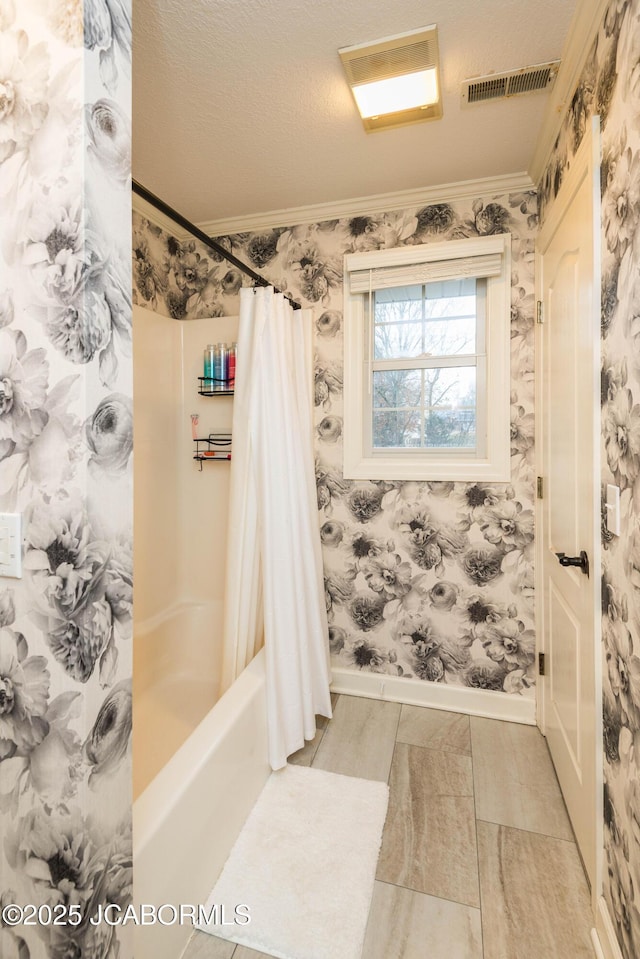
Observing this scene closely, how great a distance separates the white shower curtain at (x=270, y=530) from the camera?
5.86 ft

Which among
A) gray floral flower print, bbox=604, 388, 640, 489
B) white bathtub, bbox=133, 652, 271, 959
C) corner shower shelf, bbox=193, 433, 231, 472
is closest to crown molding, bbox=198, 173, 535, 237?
corner shower shelf, bbox=193, 433, 231, 472

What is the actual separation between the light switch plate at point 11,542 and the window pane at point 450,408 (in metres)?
1.81

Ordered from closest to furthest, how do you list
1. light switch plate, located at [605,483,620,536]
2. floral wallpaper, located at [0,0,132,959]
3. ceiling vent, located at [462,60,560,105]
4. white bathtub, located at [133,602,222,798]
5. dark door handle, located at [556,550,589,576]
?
floral wallpaper, located at [0,0,132,959]
light switch plate, located at [605,483,620,536]
dark door handle, located at [556,550,589,576]
ceiling vent, located at [462,60,560,105]
white bathtub, located at [133,602,222,798]

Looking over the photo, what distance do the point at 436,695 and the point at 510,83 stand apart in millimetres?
2519

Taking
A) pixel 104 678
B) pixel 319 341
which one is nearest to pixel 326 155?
pixel 319 341

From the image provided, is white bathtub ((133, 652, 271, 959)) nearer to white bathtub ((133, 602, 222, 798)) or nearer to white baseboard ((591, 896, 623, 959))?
white bathtub ((133, 602, 222, 798))

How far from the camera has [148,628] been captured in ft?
7.51

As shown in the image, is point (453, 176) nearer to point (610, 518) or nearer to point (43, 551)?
point (610, 518)

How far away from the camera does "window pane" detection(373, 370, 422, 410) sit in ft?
7.44

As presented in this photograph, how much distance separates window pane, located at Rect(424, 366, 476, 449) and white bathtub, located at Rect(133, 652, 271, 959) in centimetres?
140

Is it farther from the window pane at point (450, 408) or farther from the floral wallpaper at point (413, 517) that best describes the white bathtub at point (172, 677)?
the window pane at point (450, 408)

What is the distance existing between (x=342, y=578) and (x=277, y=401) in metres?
1.02

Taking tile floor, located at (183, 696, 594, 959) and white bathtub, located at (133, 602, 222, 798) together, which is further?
white bathtub, located at (133, 602, 222, 798)

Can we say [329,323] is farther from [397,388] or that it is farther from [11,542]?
[11,542]
